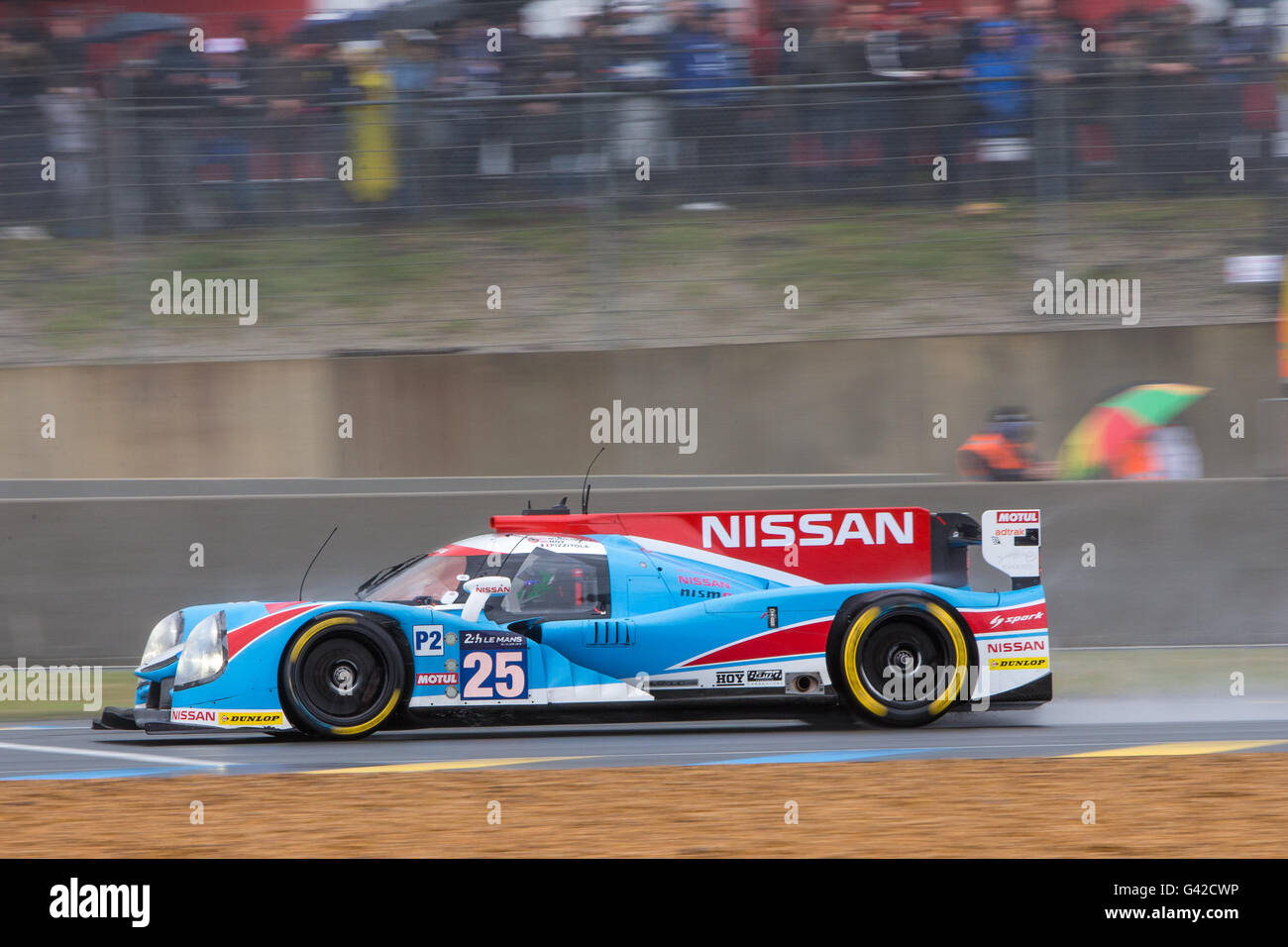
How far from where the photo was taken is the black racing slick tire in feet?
25.6

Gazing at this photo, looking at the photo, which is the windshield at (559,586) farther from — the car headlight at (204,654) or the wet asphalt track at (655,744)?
the car headlight at (204,654)

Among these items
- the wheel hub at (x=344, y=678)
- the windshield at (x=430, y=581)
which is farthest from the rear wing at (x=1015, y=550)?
the wheel hub at (x=344, y=678)

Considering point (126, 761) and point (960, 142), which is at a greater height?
point (960, 142)

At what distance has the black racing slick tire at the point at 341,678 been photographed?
25.6 ft

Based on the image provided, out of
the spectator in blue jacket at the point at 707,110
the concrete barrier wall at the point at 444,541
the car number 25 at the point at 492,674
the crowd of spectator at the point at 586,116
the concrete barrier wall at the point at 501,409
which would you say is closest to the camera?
the car number 25 at the point at 492,674

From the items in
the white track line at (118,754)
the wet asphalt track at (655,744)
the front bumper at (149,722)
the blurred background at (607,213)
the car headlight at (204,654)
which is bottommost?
the wet asphalt track at (655,744)

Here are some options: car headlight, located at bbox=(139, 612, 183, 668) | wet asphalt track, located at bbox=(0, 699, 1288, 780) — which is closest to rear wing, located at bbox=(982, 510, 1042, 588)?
wet asphalt track, located at bbox=(0, 699, 1288, 780)

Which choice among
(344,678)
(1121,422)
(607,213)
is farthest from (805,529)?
(1121,422)

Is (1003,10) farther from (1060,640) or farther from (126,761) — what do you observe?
(126,761)

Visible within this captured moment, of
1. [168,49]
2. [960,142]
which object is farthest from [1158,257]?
[168,49]

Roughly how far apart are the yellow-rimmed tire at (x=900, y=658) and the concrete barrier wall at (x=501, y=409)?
15.3ft

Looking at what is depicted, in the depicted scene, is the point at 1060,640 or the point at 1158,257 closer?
the point at 1060,640
